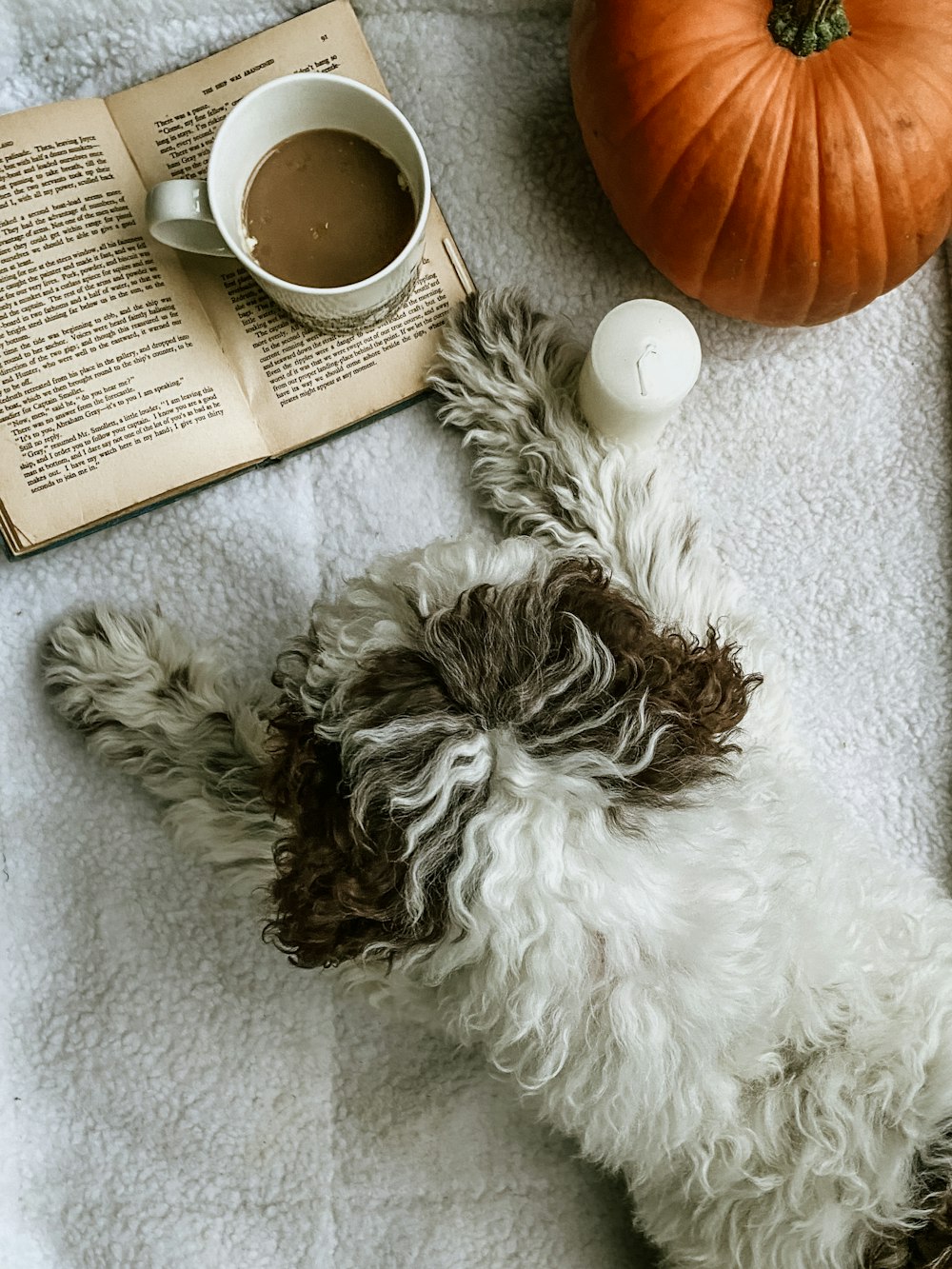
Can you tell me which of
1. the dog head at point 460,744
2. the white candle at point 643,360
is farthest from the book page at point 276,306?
the dog head at point 460,744

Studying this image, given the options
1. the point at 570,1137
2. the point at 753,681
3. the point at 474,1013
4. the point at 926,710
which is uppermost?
the point at 753,681

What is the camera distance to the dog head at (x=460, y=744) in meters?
0.88

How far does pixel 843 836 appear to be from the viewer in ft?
3.70

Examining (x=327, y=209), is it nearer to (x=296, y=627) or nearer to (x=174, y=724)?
(x=296, y=627)

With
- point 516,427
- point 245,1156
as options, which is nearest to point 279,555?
point 516,427

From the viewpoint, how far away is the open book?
4.22ft

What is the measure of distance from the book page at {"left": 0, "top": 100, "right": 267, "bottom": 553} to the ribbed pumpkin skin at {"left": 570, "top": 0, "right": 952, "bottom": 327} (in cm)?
56

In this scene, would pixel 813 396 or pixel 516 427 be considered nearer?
pixel 516 427

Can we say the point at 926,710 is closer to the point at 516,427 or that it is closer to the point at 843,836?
the point at 843,836

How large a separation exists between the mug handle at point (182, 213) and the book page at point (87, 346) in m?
0.11

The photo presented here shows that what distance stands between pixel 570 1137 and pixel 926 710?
27.8 inches

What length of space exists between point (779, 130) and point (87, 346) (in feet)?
2.69

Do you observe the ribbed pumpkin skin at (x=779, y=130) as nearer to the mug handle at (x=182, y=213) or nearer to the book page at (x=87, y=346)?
the mug handle at (x=182, y=213)

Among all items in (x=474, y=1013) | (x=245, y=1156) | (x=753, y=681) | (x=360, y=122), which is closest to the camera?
(x=474, y=1013)
